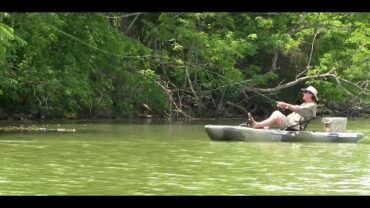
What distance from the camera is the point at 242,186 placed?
7.66 m

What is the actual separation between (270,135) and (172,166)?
5.18 m

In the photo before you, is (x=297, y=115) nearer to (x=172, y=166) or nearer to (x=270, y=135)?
(x=270, y=135)

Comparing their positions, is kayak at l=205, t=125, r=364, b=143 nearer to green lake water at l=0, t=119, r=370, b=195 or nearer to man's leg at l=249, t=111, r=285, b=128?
green lake water at l=0, t=119, r=370, b=195

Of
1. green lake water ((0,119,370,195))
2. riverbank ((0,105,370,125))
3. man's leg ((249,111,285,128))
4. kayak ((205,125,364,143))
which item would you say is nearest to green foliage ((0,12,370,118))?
riverbank ((0,105,370,125))

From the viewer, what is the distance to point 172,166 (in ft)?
31.8

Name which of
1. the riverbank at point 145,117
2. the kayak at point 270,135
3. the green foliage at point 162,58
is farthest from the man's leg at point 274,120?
the riverbank at point 145,117

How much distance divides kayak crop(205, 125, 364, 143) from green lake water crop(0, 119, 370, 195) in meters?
0.26

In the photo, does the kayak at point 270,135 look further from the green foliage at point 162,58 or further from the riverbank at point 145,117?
the riverbank at point 145,117

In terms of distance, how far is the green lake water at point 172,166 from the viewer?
738 centimetres

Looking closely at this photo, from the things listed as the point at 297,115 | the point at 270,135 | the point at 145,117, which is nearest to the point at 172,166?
the point at 270,135

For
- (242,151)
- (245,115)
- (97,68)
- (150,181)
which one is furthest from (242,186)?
(245,115)

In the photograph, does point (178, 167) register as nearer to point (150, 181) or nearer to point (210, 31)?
point (150, 181)

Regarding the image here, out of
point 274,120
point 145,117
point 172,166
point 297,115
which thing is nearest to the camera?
point 172,166
